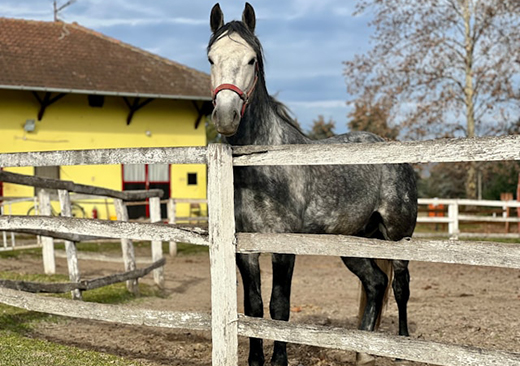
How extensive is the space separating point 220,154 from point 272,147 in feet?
1.07

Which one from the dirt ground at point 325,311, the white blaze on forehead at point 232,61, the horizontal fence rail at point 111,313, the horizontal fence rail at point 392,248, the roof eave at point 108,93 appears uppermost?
the roof eave at point 108,93

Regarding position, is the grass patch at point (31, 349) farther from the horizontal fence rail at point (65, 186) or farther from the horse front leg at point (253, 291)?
the horizontal fence rail at point (65, 186)

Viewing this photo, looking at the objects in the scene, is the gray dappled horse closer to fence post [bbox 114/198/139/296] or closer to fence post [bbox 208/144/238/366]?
fence post [bbox 208/144/238/366]

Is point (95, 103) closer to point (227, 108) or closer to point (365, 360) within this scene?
point (365, 360)

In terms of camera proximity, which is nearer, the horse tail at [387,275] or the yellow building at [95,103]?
the horse tail at [387,275]

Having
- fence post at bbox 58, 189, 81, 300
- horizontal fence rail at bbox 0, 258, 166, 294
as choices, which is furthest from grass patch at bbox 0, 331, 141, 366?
fence post at bbox 58, 189, 81, 300

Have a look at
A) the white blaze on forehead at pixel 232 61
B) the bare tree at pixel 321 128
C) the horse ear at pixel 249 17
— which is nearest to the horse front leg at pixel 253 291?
the white blaze on forehead at pixel 232 61

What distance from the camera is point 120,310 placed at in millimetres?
4441

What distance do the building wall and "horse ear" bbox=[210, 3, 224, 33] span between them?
15652mm

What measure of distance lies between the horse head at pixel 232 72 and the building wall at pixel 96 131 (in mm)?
15983

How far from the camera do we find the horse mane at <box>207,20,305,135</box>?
13.9 feet

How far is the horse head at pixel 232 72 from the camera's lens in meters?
3.82

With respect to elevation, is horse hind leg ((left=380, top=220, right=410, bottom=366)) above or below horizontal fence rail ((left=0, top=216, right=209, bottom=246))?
below

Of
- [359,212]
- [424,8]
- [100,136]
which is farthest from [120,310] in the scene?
[424,8]
